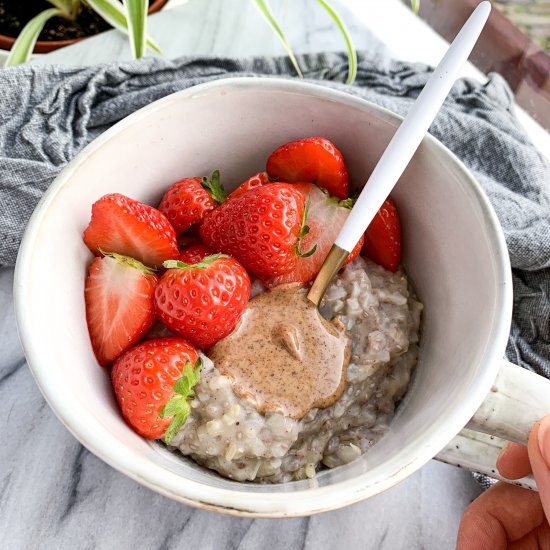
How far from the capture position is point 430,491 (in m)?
1.07

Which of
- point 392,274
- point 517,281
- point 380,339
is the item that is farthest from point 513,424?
point 517,281

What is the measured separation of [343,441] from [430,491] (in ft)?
0.80

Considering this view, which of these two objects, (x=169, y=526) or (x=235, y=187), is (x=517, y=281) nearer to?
(x=235, y=187)

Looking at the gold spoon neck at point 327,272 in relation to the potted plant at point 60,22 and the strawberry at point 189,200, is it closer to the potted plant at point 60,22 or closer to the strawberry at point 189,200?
the strawberry at point 189,200

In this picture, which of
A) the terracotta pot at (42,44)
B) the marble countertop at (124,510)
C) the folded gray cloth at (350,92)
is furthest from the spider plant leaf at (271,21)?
the marble countertop at (124,510)

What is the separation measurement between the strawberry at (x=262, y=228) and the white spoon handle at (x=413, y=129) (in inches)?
3.2

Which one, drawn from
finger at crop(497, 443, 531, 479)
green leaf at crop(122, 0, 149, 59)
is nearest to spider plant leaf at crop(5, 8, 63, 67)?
green leaf at crop(122, 0, 149, 59)

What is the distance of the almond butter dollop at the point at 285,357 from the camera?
885 mm

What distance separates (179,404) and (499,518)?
0.53 meters

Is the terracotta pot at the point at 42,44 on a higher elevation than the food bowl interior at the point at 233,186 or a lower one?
lower

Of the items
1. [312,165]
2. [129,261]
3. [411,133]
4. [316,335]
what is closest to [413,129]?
[411,133]

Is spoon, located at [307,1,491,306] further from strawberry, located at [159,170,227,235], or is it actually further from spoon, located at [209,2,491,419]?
strawberry, located at [159,170,227,235]

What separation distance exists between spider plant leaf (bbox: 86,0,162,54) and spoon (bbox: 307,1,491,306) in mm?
791

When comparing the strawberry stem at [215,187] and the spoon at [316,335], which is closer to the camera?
the spoon at [316,335]
